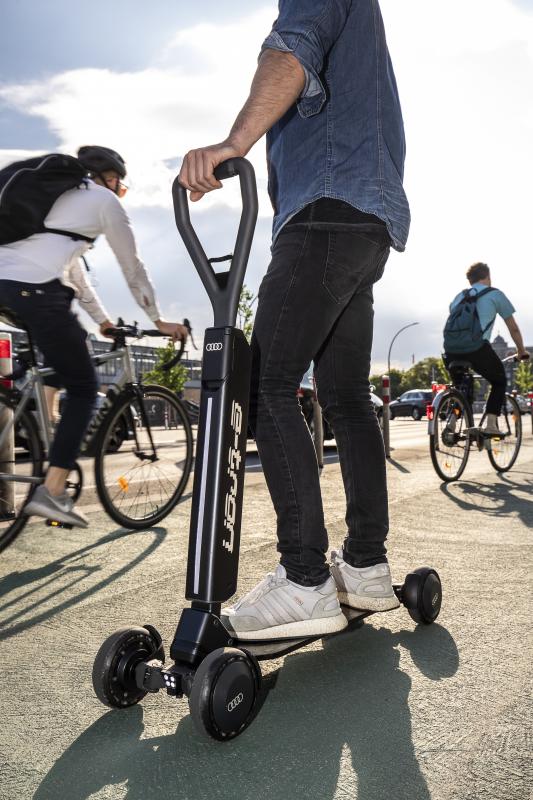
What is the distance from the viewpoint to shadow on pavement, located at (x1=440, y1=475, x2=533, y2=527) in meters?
4.58

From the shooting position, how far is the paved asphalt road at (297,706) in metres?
1.40

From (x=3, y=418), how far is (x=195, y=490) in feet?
7.07

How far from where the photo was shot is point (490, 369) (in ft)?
21.8

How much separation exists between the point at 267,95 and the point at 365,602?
156 cm

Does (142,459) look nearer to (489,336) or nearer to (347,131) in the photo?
(347,131)

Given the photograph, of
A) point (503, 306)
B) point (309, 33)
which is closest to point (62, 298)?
point (309, 33)

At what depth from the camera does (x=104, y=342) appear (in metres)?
4.46

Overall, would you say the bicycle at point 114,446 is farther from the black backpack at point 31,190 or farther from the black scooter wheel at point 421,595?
the black scooter wheel at point 421,595

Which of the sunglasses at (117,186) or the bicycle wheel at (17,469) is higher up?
the sunglasses at (117,186)

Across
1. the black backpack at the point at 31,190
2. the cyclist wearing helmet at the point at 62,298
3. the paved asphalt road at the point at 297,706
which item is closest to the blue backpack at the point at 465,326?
the paved asphalt road at the point at 297,706

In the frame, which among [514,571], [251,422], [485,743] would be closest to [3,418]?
[251,422]

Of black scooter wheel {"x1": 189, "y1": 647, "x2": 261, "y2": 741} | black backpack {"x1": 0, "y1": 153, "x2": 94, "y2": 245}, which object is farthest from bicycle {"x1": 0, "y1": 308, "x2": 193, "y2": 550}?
black scooter wheel {"x1": 189, "y1": 647, "x2": 261, "y2": 741}

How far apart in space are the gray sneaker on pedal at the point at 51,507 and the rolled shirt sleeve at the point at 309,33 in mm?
2299

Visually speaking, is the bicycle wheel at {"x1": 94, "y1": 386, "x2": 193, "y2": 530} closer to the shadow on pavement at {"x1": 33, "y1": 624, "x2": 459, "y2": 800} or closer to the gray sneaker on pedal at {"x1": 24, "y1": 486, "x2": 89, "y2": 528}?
the gray sneaker on pedal at {"x1": 24, "y1": 486, "x2": 89, "y2": 528}
